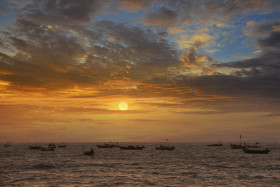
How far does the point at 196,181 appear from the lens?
47219mm

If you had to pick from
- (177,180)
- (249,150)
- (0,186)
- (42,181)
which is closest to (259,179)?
(177,180)

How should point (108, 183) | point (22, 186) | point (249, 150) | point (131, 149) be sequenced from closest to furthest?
1. point (22, 186)
2. point (108, 183)
3. point (249, 150)
4. point (131, 149)

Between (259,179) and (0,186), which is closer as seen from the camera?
(0,186)

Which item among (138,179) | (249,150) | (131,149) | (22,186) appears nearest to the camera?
(22,186)

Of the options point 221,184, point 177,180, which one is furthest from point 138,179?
point 221,184

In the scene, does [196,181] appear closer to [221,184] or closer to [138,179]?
[221,184]

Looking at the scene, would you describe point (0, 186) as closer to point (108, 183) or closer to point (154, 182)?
point (108, 183)

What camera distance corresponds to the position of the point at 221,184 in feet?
145

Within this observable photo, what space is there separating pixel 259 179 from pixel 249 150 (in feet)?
279

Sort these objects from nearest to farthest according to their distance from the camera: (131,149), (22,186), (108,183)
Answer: (22,186), (108,183), (131,149)

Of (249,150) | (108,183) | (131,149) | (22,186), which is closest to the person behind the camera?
(22,186)

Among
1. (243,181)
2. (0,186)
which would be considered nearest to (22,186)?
(0,186)

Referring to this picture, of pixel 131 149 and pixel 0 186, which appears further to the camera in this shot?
pixel 131 149

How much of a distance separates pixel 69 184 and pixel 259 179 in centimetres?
3751
